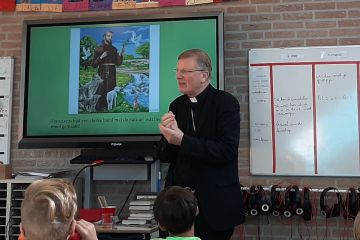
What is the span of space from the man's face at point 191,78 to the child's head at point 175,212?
683 mm

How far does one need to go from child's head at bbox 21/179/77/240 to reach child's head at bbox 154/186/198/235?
524 mm

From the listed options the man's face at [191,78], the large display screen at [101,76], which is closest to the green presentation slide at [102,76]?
the large display screen at [101,76]

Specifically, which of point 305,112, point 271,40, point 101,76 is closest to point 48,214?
point 101,76

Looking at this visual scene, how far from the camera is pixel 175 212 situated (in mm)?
1829

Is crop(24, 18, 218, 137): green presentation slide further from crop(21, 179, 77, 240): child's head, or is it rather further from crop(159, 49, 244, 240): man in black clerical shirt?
crop(21, 179, 77, 240): child's head

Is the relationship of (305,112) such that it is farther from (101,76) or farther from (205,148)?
(101,76)

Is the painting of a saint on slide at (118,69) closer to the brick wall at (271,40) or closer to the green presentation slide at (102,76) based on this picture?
the green presentation slide at (102,76)

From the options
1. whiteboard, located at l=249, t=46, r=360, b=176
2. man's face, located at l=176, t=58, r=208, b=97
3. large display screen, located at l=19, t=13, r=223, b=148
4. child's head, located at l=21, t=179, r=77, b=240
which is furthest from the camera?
large display screen, located at l=19, t=13, r=223, b=148

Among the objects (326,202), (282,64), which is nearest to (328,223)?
(326,202)

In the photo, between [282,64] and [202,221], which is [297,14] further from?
[202,221]

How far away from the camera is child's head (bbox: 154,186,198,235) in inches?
72.0

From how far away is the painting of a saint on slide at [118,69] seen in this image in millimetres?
3318

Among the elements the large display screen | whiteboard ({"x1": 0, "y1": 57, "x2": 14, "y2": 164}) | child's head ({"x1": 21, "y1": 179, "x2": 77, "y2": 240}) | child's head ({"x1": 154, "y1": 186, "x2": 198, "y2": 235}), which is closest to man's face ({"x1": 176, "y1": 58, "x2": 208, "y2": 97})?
child's head ({"x1": 154, "y1": 186, "x2": 198, "y2": 235})

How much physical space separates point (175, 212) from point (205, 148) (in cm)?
44
